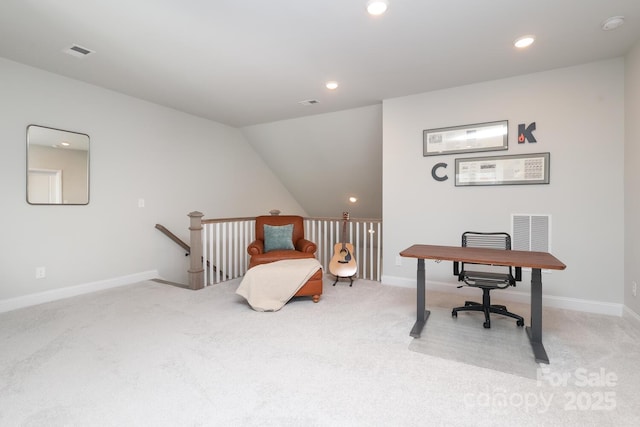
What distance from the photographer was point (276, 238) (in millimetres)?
4258

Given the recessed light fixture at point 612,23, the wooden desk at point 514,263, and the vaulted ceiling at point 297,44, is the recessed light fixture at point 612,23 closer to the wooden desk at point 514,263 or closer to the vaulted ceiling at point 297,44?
the vaulted ceiling at point 297,44

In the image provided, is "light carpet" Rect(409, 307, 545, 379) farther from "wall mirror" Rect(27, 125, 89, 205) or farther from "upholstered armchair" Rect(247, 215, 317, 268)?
"wall mirror" Rect(27, 125, 89, 205)

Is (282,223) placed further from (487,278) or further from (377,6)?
(377,6)

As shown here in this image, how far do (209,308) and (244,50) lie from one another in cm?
269

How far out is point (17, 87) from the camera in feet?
10.6

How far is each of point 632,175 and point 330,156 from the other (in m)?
4.07

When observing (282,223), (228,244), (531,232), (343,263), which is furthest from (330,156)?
(531,232)

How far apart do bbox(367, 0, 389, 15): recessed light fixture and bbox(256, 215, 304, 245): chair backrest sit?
294 centimetres

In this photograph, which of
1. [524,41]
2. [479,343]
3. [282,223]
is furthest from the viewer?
[282,223]

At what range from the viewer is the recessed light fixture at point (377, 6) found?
2.16 metres

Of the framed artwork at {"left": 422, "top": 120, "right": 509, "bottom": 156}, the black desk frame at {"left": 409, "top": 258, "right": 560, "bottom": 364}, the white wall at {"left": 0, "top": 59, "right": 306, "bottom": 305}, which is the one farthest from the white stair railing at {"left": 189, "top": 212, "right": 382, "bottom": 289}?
the black desk frame at {"left": 409, "top": 258, "right": 560, "bottom": 364}

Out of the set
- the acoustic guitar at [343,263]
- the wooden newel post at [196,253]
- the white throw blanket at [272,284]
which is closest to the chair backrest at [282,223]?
the acoustic guitar at [343,263]

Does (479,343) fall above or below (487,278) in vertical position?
below

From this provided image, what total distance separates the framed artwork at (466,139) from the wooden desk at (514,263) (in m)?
1.51
